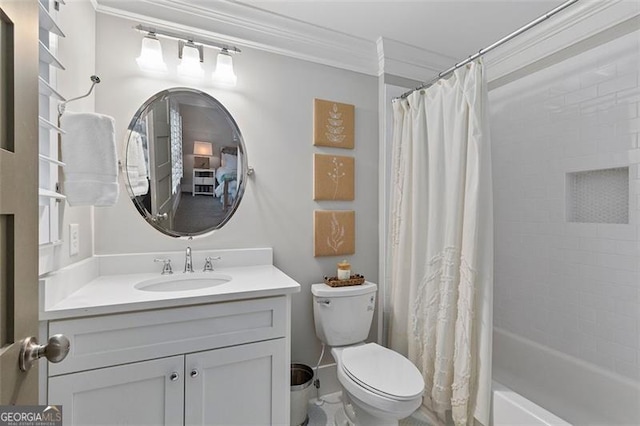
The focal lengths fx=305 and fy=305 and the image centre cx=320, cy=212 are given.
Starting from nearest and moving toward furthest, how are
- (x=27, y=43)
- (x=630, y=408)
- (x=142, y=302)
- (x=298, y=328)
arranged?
(x=27, y=43) → (x=142, y=302) → (x=630, y=408) → (x=298, y=328)

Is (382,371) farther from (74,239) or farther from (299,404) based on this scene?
(74,239)

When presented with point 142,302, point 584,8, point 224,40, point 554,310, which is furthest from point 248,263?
point 584,8

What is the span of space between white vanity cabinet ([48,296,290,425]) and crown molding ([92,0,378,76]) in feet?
5.02

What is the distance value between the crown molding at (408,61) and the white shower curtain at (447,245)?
370 millimetres

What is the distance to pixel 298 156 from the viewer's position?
1.99m

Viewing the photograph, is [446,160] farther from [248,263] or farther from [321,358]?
[321,358]

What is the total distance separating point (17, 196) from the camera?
590mm

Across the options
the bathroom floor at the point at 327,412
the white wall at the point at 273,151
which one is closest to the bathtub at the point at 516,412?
the bathroom floor at the point at 327,412

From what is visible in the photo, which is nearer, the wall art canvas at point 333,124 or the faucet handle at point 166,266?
the faucet handle at point 166,266

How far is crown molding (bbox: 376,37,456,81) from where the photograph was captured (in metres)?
2.18

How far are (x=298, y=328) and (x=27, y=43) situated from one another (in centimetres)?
179

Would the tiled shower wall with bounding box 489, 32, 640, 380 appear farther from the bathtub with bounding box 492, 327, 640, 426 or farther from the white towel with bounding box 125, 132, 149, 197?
the white towel with bounding box 125, 132, 149, 197

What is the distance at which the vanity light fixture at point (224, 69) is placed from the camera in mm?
1743

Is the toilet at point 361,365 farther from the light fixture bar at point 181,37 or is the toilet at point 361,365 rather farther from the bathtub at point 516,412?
the light fixture bar at point 181,37
